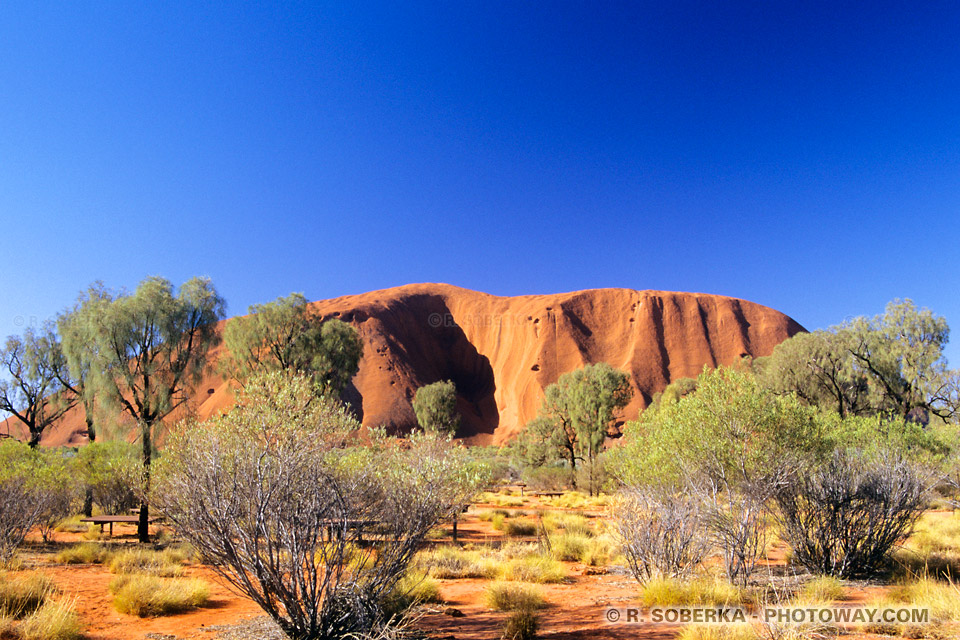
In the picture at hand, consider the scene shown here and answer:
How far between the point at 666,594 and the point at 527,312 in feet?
267

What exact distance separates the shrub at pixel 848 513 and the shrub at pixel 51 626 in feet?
37.7

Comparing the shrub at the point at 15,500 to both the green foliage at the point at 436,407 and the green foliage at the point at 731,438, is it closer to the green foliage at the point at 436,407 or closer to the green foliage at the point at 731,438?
the green foliage at the point at 731,438

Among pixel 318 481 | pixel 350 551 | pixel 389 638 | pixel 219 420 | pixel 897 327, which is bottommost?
pixel 389 638

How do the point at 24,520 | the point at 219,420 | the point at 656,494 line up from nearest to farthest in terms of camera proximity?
the point at 219,420
the point at 656,494
the point at 24,520

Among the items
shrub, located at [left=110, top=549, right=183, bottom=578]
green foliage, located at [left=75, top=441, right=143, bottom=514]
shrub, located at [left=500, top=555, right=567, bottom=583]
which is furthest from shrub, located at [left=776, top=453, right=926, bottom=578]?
green foliage, located at [left=75, top=441, right=143, bottom=514]

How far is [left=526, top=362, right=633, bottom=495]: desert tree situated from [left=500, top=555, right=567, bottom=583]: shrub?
721 inches

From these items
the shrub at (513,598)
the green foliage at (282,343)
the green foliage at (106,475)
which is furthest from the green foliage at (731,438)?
the green foliage at (282,343)

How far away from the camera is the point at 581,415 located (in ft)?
107

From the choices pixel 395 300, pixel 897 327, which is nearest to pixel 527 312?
pixel 395 300

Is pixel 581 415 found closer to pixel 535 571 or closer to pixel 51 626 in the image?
pixel 535 571

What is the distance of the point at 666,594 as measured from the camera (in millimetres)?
7617

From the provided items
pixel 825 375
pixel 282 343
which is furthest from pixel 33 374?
pixel 825 375

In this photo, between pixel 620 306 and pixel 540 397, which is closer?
pixel 540 397

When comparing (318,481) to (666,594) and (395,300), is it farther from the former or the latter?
(395,300)
